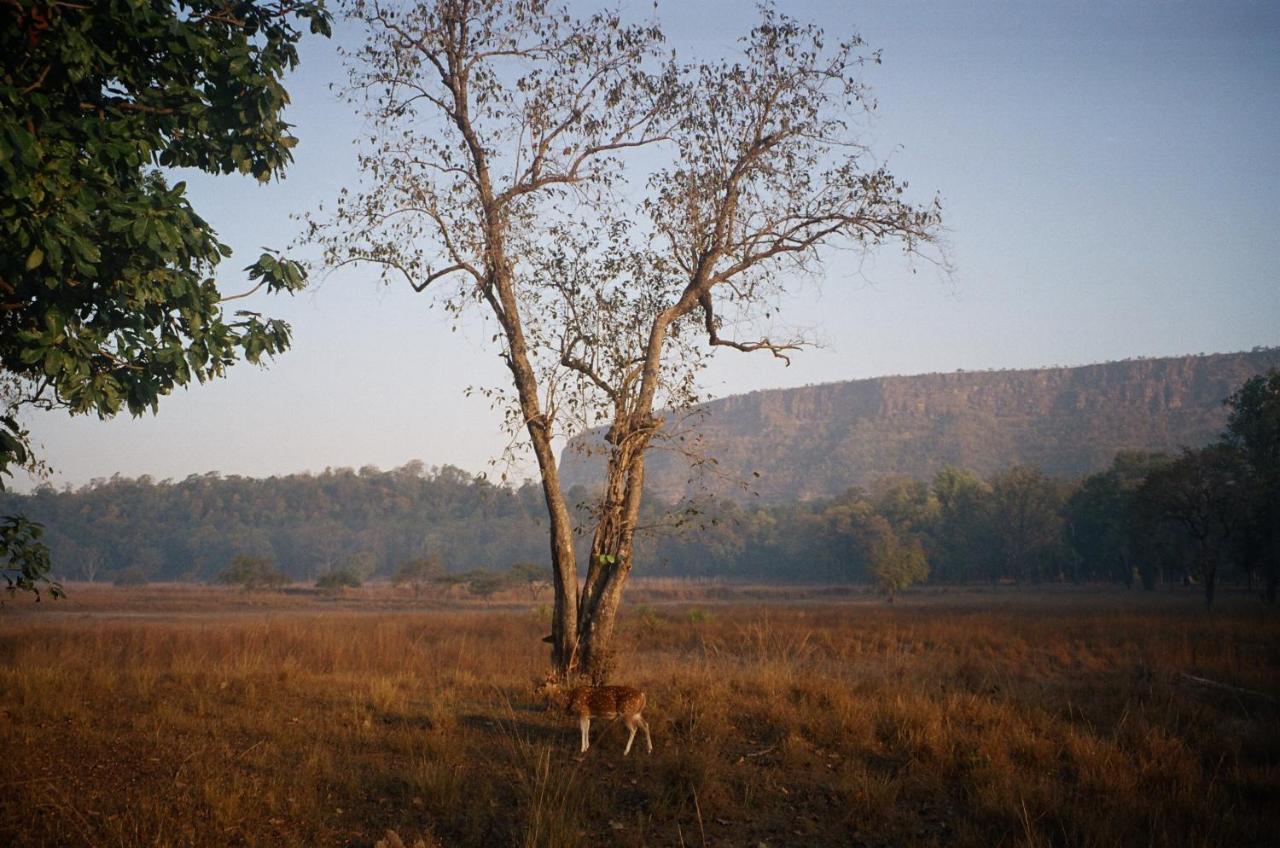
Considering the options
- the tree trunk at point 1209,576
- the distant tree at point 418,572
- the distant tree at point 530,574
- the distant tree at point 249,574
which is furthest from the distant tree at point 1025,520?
the distant tree at point 249,574

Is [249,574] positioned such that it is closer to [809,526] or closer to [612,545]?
[612,545]

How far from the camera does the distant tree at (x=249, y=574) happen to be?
56.6m

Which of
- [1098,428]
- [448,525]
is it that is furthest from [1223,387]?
[448,525]

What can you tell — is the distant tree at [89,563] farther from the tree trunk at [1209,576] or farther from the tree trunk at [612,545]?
the tree trunk at [1209,576]

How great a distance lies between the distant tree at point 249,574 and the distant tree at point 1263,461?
6014 centimetres

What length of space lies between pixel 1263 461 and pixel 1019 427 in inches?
5594

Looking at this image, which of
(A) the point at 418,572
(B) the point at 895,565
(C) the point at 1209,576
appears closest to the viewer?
(C) the point at 1209,576

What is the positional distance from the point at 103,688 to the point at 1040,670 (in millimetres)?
18300

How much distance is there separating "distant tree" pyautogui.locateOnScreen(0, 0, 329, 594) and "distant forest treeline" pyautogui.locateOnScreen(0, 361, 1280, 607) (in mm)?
29304

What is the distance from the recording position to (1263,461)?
135 feet

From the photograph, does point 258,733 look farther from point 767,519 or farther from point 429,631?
point 767,519

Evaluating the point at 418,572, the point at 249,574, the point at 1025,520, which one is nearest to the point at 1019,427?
the point at 1025,520

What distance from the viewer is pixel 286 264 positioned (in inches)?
280

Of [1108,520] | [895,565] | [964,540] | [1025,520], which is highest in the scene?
[1025,520]
